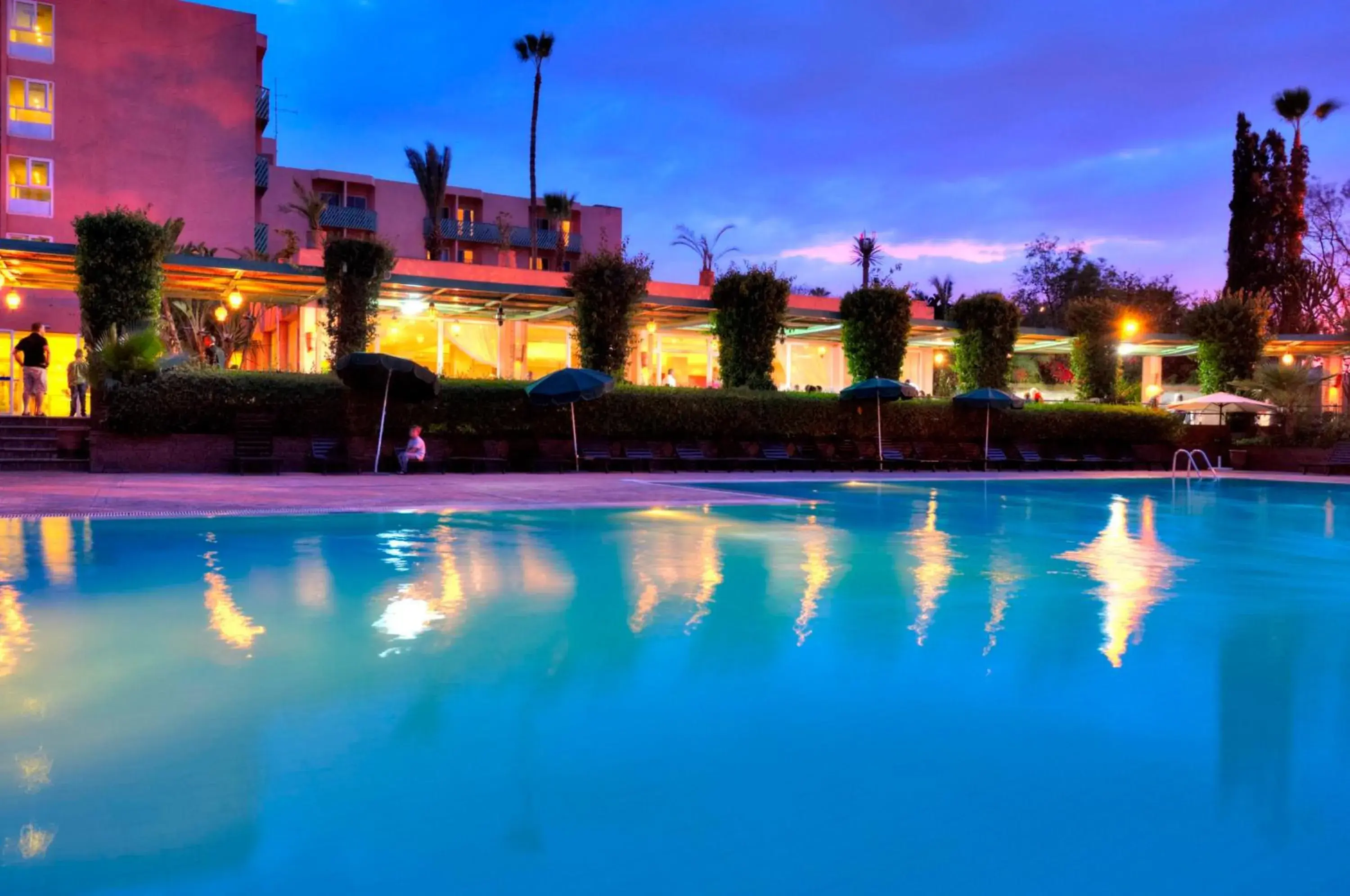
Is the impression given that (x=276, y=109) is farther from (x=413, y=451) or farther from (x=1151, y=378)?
(x=1151, y=378)

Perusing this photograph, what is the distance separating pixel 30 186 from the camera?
2978 cm

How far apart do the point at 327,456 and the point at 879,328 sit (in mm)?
15406

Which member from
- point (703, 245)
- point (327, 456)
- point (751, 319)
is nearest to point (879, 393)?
point (751, 319)

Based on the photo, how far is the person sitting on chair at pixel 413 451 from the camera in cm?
1933

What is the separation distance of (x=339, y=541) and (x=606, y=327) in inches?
604

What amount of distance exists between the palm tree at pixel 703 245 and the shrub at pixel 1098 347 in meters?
13.8

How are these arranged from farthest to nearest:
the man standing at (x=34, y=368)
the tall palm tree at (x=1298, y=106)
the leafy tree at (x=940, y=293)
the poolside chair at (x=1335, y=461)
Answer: the leafy tree at (x=940, y=293) < the tall palm tree at (x=1298, y=106) < the poolside chair at (x=1335, y=461) < the man standing at (x=34, y=368)

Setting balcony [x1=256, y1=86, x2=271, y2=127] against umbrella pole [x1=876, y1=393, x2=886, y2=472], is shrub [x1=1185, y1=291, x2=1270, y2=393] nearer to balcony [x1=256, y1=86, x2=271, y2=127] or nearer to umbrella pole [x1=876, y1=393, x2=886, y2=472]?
umbrella pole [x1=876, y1=393, x2=886, y2=472]

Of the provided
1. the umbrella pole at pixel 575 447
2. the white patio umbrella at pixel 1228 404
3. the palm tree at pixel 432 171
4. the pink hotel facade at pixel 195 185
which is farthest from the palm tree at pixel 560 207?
the white patio umbrella at pixel 1228 404

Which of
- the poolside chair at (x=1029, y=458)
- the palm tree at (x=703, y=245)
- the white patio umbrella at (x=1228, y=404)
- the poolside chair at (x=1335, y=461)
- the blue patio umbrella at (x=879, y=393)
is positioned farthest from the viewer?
the palm tree at (x=703, y=245)

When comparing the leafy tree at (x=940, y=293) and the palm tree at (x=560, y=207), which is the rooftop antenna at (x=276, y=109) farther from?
the leafy tree at (x=940, y=293)

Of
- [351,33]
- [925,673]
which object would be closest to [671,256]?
[925,673]

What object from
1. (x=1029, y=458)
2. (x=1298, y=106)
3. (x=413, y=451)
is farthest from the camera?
(x=1298, y=106)

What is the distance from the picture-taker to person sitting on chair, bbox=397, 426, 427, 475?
19328 mm
